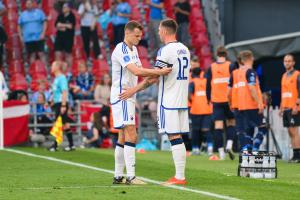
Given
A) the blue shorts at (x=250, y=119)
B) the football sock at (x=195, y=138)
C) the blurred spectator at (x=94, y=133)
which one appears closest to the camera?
the blue shorts at (x=250, y=119)

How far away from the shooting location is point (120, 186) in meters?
13.3

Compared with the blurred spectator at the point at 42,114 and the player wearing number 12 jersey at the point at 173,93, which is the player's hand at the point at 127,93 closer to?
the player wearing number 12 jersey at the point at 173,93

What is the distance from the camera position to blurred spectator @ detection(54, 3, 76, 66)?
30.2m

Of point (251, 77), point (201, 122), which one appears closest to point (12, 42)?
point (201, 122)

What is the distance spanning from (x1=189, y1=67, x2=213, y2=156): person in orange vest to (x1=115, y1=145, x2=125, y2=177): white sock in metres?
9.25

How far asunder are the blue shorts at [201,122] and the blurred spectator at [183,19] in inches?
274

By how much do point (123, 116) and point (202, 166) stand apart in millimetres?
4817

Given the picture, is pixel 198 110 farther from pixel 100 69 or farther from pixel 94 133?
pixel 100 69

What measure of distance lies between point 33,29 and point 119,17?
97.1 inches

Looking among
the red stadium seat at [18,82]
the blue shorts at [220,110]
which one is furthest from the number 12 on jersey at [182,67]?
the red stadium seat at [18,82]

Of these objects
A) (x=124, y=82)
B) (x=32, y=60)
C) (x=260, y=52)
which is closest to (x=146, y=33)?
(x=32, y=60)

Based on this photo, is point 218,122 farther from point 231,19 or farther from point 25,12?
point 25,12

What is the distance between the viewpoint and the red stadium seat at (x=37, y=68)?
3023cm

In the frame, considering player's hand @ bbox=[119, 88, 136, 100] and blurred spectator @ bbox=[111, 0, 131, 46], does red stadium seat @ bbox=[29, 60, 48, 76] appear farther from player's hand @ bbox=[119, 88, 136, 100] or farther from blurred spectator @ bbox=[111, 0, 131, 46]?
player's hand @ bbox=[119, 88, 136, 100]
